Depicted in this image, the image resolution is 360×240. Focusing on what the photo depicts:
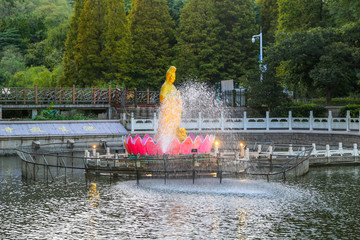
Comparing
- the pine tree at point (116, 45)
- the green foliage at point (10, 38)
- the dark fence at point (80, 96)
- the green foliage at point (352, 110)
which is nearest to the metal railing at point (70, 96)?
the dark fence at point (80, 96)

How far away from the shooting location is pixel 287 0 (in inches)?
1890

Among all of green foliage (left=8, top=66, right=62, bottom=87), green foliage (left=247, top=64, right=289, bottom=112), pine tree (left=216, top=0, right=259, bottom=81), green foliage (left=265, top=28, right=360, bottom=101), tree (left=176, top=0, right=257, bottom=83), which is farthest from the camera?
green foliage (left=8, top=66, right=62, bottom=87)

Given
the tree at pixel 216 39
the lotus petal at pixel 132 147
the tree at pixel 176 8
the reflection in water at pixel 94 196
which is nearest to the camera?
the reflection in water at pixel 94 196

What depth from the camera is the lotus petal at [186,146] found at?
2069 centimetres

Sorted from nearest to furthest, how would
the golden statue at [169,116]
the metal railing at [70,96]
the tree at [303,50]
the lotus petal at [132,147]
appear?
the lotus petal at [132,147] → the golden statue at [169,116] → the tree at [303,50] → the metal railing at [70,96]

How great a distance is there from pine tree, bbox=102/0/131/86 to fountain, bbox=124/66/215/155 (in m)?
23.8

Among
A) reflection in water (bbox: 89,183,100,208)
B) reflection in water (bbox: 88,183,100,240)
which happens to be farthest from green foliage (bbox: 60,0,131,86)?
reflection in water (bbox: 88,183,100,240)

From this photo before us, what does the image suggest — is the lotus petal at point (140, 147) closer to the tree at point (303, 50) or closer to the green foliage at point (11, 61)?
the tree at point (303, 50)

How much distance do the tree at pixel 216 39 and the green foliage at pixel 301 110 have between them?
11073 mm

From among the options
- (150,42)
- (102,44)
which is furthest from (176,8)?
(102,44)

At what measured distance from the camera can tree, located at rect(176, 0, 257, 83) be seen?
1807 inches

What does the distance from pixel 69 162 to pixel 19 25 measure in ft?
145

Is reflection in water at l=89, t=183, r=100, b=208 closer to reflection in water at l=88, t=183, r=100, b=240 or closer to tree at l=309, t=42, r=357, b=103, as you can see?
reflection in water at l=88, t=183, r=100, b=240

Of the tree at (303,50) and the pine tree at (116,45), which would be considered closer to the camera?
the tree at (303,50)
